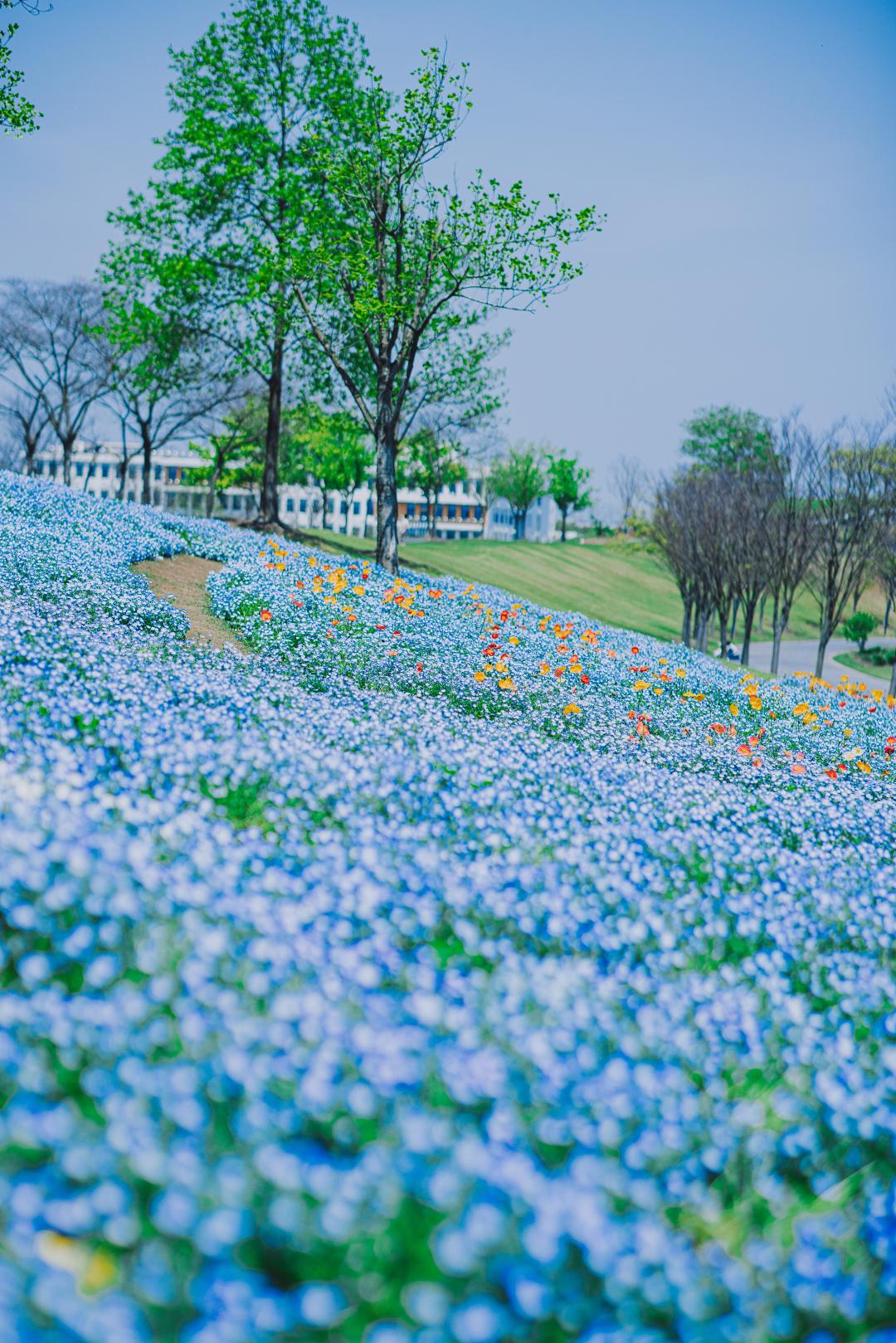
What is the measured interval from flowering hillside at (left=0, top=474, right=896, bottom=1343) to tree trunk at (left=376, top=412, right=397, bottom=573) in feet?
45.7

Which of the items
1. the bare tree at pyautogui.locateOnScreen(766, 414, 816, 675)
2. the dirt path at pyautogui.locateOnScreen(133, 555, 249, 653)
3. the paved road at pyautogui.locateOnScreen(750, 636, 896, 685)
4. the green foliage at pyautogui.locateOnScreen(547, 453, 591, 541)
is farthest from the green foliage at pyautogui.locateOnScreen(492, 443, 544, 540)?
the dirt path at pyautogui.locateOnScreen(133, 555, 249, 653)

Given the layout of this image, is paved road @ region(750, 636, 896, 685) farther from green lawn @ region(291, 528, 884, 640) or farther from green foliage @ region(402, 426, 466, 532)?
green foliage @ region(402, 426, 466, 532)

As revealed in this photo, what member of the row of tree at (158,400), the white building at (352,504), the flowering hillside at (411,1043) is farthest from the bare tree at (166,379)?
the white building at (352,504)

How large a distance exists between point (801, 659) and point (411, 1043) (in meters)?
45.8

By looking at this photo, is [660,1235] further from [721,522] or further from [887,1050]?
[721,522]

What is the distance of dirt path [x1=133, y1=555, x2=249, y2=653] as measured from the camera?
10.1 m

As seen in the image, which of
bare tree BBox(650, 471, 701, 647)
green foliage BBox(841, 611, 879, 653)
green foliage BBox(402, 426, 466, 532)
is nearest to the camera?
bare tree BBox(650, 471, 701, 647)

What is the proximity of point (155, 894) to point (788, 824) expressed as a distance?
15.7 ft

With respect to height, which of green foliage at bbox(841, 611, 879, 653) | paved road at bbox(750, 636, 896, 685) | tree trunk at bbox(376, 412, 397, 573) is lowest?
paved road at bbox(750, 636, 896, 685)

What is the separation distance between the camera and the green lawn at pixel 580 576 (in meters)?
39.0

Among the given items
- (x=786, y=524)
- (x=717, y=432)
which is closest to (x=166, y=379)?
(x=786, y=524)

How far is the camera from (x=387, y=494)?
780 inches

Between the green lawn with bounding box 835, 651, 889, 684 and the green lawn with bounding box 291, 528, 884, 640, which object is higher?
the green lawn with bounding box 291, 528, 884, 640

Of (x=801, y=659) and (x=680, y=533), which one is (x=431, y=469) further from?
(x=680, y=533)
